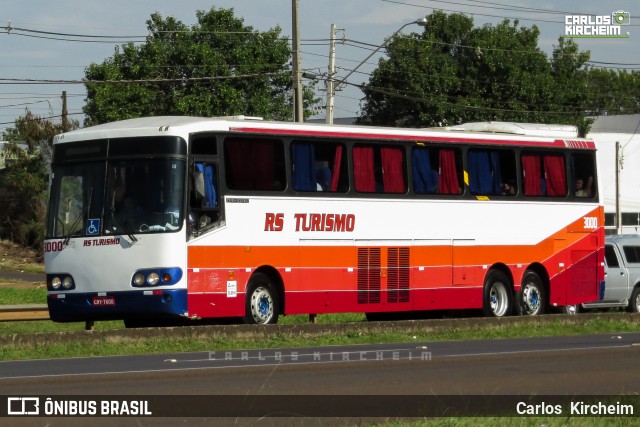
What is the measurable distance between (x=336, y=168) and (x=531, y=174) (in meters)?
5.66

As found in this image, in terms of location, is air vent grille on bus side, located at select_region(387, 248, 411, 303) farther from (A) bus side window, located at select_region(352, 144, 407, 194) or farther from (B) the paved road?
(B) the paved road

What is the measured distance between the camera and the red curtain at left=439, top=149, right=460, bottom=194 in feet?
88.8

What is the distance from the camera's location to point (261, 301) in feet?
77.2

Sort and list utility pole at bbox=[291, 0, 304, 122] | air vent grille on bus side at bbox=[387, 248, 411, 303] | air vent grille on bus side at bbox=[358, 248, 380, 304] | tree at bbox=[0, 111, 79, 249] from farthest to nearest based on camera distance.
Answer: tree at bbox=[0, 111, 79, 249], utility pole at bbox=[291, 0, 304, 122], air vent grille on bus side at bbox=[387, 248, 411, 303], air vent grille on bus side at bbox=[358, 248, 380, 304]

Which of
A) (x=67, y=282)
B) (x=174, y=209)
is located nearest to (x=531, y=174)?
(x=174, y=209)

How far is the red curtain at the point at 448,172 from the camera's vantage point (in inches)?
1065

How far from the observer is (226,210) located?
2275 cm

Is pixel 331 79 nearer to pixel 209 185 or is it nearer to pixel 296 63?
pixel 296 63

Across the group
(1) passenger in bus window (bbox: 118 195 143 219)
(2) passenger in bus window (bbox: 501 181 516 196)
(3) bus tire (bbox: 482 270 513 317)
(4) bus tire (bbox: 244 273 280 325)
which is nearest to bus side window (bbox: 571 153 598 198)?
(2) passenger in bus window (bbox: 501 181 516 196)

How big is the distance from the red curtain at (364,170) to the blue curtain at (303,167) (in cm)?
103

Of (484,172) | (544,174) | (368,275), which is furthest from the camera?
(544,174)

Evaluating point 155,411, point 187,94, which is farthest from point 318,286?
point 187,94

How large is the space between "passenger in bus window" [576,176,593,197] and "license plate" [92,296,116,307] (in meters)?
11.8

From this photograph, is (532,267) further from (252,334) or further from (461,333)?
(252,334)
